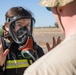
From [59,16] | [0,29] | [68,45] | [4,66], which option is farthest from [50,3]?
[0,29]

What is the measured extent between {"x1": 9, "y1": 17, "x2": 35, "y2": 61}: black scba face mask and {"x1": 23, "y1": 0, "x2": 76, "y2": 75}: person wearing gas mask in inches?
81.7

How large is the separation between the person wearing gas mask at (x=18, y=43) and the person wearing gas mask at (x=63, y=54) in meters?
1.95

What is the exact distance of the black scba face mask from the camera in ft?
11.6

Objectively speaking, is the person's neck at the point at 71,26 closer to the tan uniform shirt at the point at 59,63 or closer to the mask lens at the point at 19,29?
the tan uniform shirt at the point at 59,63

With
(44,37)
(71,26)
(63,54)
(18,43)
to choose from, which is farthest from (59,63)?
(44,37)

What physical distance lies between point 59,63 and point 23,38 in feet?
7.76

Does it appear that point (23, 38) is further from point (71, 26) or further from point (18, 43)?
point (71, 26)

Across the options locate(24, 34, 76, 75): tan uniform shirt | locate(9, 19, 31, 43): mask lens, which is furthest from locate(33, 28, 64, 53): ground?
locate(24, 34, 76, 75): tan uniform shirt

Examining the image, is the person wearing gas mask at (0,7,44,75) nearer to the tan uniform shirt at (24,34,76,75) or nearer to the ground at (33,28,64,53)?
the ground at (33,28,64,53)

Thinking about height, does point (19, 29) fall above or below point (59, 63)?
below

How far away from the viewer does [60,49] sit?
1308 millimetres

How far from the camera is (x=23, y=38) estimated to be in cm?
360

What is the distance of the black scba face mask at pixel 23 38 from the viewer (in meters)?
3.53

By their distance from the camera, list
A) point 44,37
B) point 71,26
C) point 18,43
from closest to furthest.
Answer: point 71,26 → point 18,43 → point 44,37
